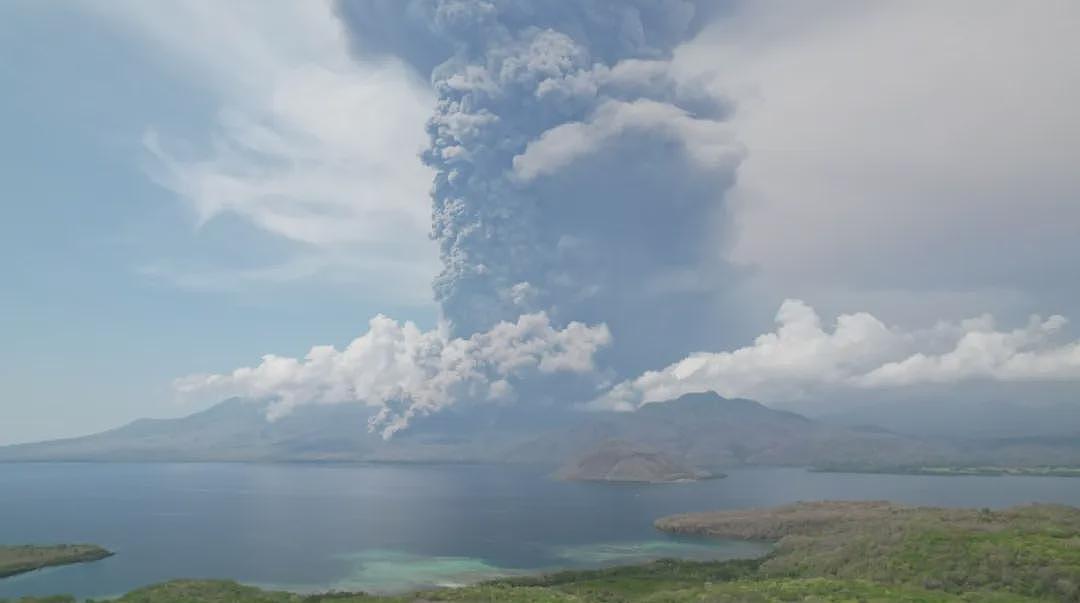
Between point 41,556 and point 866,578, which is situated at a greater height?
point 866,578

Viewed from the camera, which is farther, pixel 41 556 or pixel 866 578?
pixel 41 556

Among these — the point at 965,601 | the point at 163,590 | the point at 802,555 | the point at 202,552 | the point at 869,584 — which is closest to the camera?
the point at 965,601

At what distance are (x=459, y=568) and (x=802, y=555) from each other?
71.8m

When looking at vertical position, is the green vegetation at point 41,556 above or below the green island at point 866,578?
below

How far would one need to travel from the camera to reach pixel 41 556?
16962 cm

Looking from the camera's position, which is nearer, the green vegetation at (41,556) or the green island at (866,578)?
the green island at (866,578)

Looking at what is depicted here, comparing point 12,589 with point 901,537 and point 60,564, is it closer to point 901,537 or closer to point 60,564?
point 60,564

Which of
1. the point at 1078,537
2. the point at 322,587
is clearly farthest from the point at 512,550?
the point at 1078,537

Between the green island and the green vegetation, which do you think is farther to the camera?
the green vegetation

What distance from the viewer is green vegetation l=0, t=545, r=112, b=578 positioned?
15988 centimetres

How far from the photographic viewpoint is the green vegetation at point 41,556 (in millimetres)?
159875

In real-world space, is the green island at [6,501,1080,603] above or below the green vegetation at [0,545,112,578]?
above

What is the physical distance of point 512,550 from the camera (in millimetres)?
189625

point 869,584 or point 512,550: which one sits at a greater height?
point 869,584
